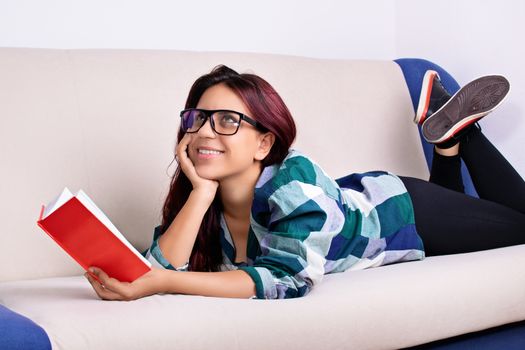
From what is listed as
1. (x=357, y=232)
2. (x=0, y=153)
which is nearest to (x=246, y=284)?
(x=357, y=232)

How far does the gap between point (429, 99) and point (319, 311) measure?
3.92 feet

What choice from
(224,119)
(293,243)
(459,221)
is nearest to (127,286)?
(293,243)

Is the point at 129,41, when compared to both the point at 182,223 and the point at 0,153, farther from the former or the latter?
the point at 182,223

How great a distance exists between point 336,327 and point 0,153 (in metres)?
0.97

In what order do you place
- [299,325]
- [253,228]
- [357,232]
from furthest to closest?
[357,232], [253,228], [299,325]

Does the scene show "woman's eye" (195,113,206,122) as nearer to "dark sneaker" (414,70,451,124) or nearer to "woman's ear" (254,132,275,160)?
"woman's ear" (254,132,275,160)

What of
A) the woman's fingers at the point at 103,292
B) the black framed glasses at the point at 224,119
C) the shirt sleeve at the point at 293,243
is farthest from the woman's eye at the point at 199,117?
the woman's fingers at the point at 103,292

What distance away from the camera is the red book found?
1419mm

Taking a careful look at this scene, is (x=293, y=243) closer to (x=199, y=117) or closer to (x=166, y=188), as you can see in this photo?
(x=199, y=117)

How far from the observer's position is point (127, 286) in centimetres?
155

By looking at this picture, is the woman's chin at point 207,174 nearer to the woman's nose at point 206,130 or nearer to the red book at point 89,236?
the woman's nose at point 206,130

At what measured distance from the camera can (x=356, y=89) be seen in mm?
2771

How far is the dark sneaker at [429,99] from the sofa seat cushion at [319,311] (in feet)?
1.93

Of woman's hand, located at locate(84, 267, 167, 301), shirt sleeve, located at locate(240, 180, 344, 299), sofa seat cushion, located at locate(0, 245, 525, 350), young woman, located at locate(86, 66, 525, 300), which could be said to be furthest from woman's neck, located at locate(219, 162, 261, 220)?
woman's hand, located at locate(84, 267, 167, 301)
